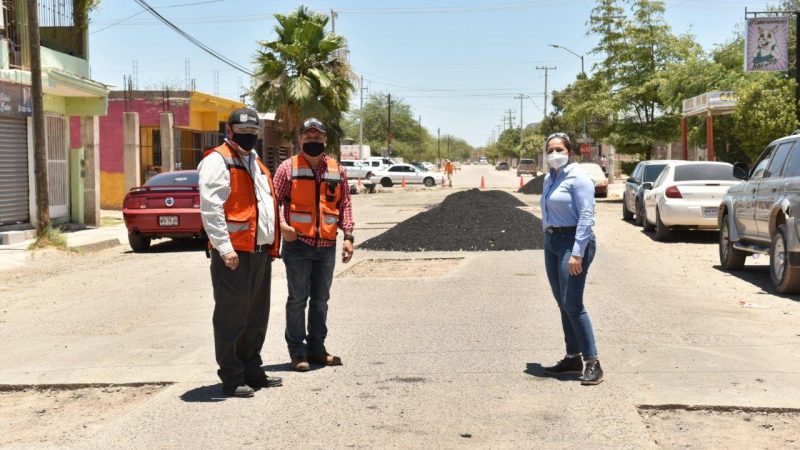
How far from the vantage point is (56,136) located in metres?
24.6

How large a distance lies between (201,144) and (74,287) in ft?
96.7

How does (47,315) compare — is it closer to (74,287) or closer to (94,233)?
(74,287)

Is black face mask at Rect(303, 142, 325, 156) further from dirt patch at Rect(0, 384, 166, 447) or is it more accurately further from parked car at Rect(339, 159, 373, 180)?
parked car at Rect(339, 159, 373, 180)

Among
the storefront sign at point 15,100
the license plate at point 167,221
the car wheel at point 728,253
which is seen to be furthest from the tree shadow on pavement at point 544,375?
the storefront sign at point 15,100

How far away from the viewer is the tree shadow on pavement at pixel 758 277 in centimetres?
1202

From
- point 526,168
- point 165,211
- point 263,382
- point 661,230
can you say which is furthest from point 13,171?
point 526,168

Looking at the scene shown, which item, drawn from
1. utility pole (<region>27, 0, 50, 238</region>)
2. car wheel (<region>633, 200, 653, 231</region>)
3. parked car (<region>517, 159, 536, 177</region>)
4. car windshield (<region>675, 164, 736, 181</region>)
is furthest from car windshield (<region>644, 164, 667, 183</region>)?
parked car (<region>517, 159, 536, 177</region>)

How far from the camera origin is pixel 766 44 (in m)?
28.0

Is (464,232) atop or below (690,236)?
atop

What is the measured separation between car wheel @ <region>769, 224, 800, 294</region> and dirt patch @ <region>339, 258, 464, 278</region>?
4507 millimetres

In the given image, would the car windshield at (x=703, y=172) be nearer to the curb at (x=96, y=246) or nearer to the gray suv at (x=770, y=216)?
the gray suv at (x=770, y=216)

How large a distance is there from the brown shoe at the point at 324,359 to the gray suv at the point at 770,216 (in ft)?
20.4

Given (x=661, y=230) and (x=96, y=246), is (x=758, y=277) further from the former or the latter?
(x=96, y=246)

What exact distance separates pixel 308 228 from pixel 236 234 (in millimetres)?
939
